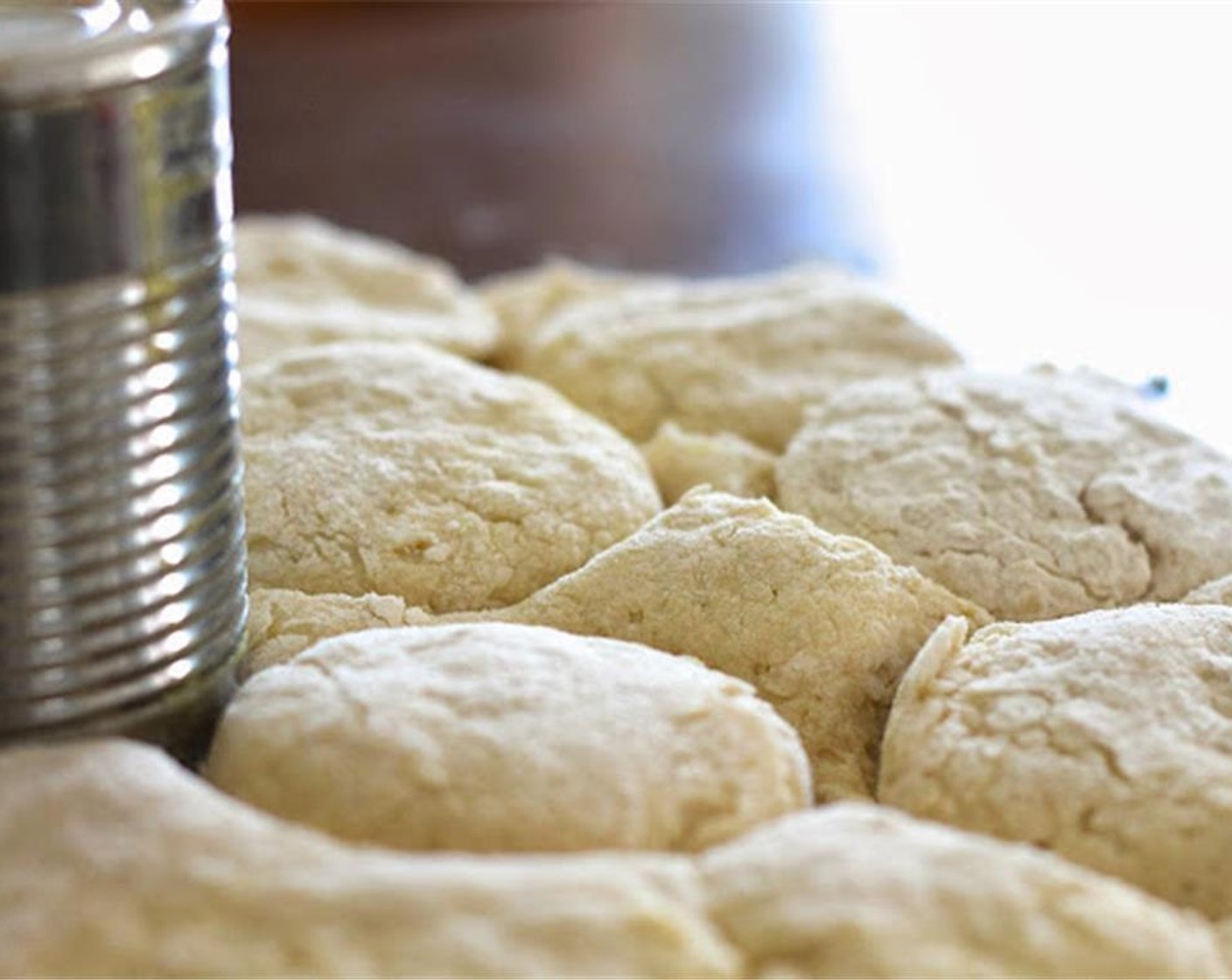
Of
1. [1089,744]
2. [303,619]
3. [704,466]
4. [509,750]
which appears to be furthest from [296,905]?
[704,466]

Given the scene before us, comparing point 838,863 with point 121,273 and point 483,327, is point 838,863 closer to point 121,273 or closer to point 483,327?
point 121,273

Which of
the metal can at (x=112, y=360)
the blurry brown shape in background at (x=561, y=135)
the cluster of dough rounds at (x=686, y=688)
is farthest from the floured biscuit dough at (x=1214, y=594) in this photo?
the blurry brown shape in background at (x=561, y=135)

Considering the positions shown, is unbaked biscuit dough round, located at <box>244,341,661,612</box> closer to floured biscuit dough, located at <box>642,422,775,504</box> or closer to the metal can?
floured biscuit dough, located at <box>642,422,775,504</box>

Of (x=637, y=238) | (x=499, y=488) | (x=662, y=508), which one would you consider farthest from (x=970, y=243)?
(x=499, y=488)

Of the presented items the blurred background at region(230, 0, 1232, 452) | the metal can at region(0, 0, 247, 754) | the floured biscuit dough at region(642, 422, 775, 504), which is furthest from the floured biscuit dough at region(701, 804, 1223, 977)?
the blurred background at region(230, 0, 1232, 452)

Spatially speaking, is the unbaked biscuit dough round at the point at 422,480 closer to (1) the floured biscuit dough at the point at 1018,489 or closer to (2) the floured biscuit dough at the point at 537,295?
(1) the floured biscuit dough at the point at 1018,489

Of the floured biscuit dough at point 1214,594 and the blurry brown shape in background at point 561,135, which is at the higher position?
the floured biscuit dough at point 1214,594
